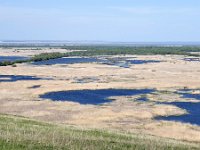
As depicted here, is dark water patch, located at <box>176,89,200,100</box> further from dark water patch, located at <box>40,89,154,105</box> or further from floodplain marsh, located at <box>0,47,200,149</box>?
dark water patch, located at <box>40,89,154,105</box>

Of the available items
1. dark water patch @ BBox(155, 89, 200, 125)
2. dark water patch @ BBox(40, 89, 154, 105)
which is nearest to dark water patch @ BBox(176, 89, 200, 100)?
dark water patch @ BBox(155, 89, 200, 125)

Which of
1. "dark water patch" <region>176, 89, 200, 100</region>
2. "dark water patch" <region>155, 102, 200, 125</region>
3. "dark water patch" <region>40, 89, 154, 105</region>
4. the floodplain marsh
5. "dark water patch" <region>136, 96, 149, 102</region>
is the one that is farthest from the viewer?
"dark water patch" <region>176, 89, 200, 100</region>

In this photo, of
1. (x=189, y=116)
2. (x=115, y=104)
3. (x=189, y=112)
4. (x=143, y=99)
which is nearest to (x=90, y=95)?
(x=143, y=99)

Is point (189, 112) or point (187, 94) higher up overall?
point (189, 112)

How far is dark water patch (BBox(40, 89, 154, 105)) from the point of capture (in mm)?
42969

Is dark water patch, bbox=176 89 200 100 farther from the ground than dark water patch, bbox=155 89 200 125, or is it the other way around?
dark water patch, bbox=155 89 200 125

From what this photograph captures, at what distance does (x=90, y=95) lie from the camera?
1838 inches

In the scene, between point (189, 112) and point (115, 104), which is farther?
point (115, 104)

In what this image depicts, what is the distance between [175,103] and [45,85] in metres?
18.7

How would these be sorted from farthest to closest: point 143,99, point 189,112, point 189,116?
point 143,99 < point 189,112 < point 189,116

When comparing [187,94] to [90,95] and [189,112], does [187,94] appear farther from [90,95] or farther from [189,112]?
[189,112]

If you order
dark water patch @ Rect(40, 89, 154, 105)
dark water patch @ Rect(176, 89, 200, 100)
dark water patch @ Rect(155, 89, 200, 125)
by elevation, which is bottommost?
dark water patch @ Rect(40, 89, 154, 105)

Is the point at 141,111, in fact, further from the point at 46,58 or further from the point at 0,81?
the point at 46,58

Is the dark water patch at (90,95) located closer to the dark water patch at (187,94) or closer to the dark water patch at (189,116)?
the dark water patch at (187,94)
